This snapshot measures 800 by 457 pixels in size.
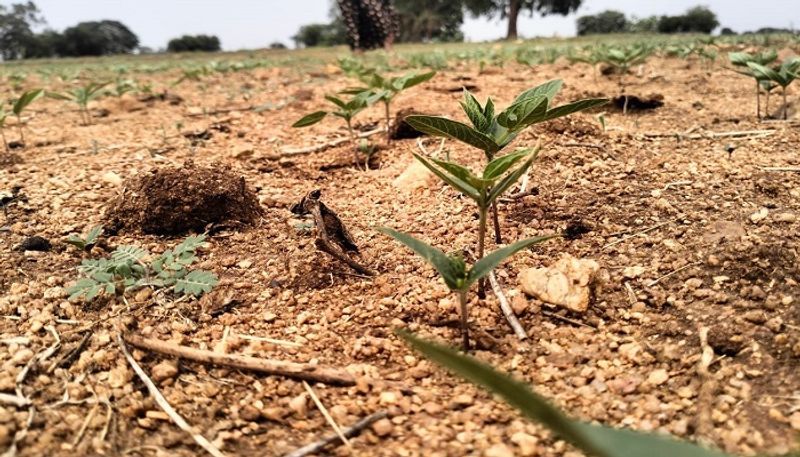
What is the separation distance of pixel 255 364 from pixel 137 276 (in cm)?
51

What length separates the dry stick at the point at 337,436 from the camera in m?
1.00

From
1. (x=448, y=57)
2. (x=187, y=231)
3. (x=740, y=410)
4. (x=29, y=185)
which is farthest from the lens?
(x=448, y=57)

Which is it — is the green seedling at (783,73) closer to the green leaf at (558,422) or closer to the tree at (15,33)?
the green leaf at (558,422)

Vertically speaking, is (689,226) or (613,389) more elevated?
(689,226)

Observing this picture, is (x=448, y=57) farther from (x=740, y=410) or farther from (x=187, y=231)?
(x=740, y=410)

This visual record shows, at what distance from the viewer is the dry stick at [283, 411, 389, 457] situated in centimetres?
100

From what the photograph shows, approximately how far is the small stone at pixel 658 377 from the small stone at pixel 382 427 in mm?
516

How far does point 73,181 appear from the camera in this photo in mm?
2344

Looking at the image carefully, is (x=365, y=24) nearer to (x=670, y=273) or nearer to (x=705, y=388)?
(x=670, y=273)

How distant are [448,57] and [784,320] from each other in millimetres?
6393

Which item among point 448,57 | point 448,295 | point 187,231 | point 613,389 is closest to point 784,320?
point 613,389

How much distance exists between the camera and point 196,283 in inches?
58.4

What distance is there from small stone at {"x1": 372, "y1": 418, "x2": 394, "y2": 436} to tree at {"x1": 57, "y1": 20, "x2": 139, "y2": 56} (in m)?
34.3

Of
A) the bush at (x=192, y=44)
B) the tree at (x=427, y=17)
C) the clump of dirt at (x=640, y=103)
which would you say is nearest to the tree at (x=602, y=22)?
the tree at (x=427, y=17)
